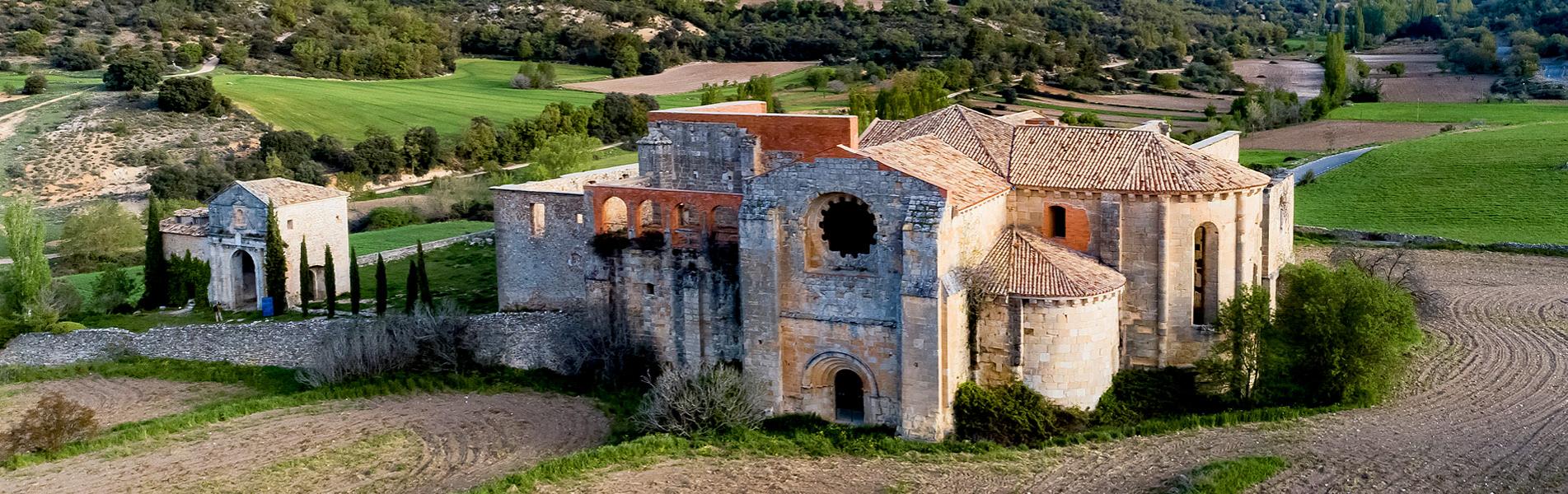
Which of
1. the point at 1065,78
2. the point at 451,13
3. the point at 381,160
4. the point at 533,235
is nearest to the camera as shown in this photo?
the point at 533,235

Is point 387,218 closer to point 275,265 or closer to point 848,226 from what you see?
point 275,265

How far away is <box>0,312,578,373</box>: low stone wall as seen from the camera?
3114cm

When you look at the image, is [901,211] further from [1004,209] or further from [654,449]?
[654,449]

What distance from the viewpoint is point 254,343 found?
33.6 metres

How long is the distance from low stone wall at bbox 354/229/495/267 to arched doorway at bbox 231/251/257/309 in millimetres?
3499

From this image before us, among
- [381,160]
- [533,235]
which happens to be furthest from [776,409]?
[381,160]

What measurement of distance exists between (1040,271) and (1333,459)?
5.96 meters

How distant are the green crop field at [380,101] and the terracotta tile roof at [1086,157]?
44414 millimetres

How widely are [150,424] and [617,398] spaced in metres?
9.33

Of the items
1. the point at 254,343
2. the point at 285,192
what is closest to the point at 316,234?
the point at 285,192

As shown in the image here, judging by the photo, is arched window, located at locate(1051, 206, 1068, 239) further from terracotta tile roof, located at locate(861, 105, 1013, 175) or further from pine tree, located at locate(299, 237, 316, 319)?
pine tree, located at locate(299, 237, 316, 319)

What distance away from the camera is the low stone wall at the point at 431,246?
141ft

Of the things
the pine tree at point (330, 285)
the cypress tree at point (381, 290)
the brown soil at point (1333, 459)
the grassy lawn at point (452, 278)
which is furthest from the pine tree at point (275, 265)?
the brown soil at point (1333, 459)

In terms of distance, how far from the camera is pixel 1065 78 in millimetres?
77062
